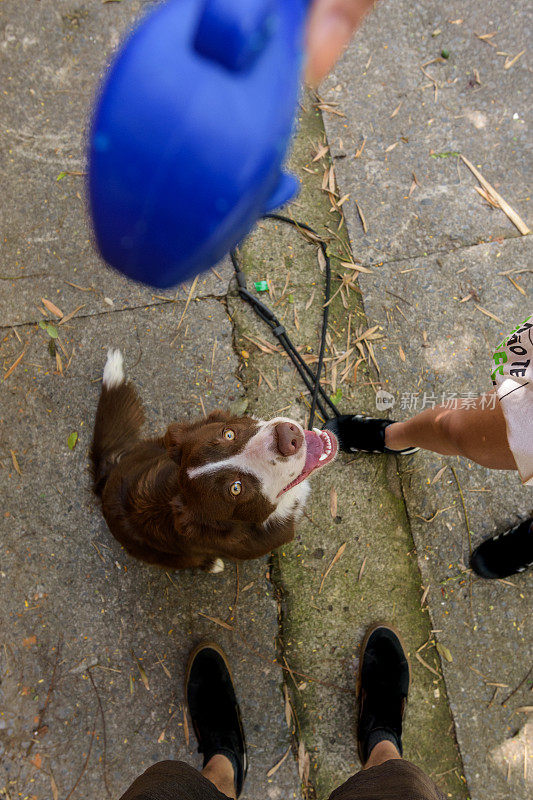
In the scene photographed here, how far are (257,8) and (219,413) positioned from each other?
1760 millimetres

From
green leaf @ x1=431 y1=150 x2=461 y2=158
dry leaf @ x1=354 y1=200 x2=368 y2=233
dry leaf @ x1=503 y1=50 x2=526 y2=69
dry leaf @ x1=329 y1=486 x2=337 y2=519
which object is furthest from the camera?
dry leaf @ x1=503 y1=50 x2=526 y2=69

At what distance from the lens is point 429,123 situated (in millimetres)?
3416

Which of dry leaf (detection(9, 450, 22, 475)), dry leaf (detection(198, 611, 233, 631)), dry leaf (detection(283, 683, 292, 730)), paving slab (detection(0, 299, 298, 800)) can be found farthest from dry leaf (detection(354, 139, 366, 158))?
dry leaf (detection(283, 683, 292, 730))

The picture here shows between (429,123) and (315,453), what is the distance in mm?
2525

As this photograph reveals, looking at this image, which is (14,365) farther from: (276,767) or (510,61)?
(510,61)

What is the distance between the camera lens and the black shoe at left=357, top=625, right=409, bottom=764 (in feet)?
8.62

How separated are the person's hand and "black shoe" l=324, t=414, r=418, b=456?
78.6 inches

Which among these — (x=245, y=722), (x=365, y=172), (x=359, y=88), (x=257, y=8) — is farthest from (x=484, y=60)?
(x=245, y=722)

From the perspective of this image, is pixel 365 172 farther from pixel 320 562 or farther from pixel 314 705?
pixel 314 705

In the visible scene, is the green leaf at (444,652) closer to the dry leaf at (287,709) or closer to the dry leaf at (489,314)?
the dry leaf at (287,709)

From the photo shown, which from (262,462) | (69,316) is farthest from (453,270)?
(69,316)

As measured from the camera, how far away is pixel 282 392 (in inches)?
120

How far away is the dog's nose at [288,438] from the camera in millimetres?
2042

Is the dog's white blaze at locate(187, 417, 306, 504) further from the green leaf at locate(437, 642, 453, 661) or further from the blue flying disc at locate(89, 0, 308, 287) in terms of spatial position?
the green leaf at locate(437, 642, 453, 661)
